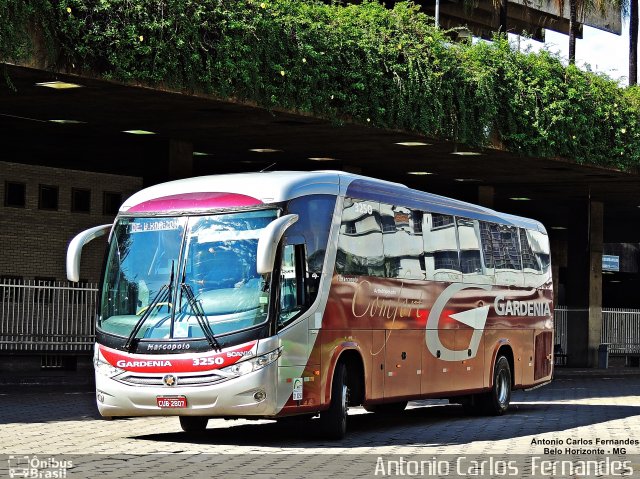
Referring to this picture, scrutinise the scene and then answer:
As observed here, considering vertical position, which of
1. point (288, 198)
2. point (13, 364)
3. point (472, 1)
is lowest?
point (13, 364)

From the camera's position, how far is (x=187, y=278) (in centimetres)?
1698

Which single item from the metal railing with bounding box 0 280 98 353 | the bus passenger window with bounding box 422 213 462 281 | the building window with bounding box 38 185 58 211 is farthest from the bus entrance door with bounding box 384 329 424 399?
the building window with bounding box 38 185 58 211

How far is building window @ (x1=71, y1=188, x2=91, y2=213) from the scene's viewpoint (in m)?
40.5

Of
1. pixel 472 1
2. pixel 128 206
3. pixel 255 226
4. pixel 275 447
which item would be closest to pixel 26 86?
pixel 128 206

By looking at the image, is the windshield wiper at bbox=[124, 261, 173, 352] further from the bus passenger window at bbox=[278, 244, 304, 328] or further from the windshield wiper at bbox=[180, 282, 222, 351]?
the bus passenger window at bbox=[278, 244, 304, 328]

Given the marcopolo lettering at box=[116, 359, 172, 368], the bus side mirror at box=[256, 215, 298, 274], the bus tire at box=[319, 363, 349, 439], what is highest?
the bus side mirror at box=[256, 215, 298, 274]

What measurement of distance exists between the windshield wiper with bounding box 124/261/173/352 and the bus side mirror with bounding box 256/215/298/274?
1.38 m

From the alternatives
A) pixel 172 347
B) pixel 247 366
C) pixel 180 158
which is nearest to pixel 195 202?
pixel 172 347

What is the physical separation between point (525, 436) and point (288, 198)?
188 inches

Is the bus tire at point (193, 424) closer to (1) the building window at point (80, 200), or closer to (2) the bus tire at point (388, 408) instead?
(2) the bus tire at point (388, 408)

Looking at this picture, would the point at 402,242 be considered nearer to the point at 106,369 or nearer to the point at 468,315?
the point at 468,315

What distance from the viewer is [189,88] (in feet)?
79.5

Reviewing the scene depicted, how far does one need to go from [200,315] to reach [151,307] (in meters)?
0.70

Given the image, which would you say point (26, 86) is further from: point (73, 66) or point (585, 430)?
point (585, 430)
